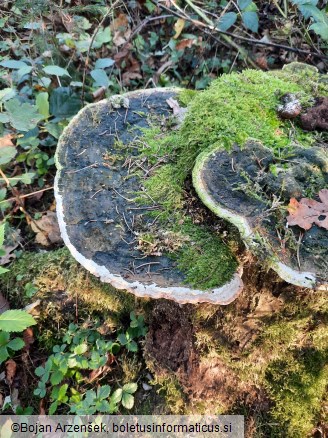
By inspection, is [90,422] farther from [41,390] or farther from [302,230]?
[302,230]

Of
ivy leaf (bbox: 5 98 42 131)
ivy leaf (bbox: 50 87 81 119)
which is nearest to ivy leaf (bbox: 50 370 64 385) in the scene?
ivy leaf (bbox: 5 98 42 131)

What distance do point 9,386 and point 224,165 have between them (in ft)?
8.76

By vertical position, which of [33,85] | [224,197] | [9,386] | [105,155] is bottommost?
[9,386]

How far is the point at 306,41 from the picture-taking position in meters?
4.53

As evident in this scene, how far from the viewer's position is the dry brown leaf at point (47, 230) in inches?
155

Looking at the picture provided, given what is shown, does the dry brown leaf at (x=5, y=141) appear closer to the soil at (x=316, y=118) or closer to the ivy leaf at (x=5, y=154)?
the ivy leaf at (x=5, y=154)

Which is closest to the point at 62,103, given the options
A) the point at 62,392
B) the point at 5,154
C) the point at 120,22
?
the point at 5,154

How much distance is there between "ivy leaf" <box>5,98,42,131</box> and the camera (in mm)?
3322

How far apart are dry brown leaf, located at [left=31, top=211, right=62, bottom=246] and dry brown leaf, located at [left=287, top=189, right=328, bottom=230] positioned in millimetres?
2495

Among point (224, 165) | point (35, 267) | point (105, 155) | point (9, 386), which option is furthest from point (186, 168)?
point (9, 386)

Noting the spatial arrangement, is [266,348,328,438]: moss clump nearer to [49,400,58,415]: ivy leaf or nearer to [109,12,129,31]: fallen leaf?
[49,400,58,415]: ivy leaf

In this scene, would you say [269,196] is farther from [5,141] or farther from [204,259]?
[5,141]

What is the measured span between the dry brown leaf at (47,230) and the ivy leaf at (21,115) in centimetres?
102

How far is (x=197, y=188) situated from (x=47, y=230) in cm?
217
